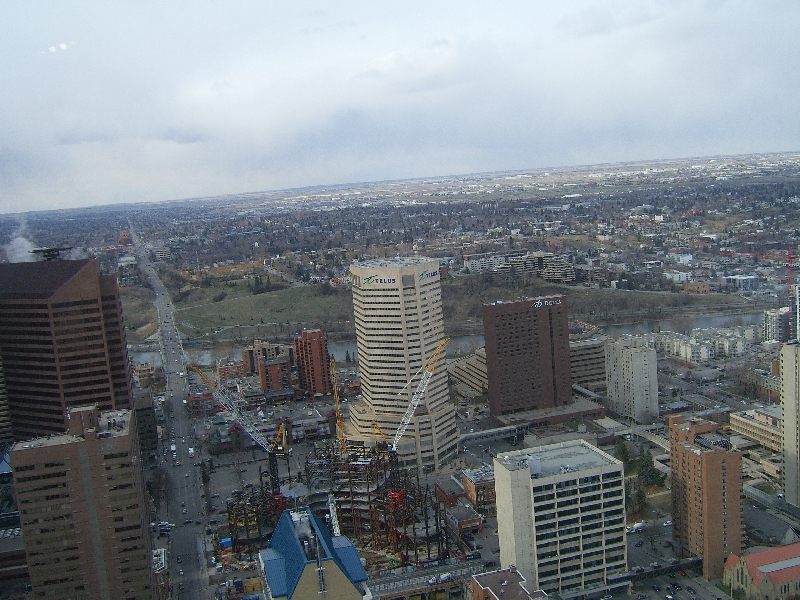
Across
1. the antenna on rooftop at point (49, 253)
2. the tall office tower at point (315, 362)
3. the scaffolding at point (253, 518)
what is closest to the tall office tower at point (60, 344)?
the antenna on rooftop at point (49, 253)

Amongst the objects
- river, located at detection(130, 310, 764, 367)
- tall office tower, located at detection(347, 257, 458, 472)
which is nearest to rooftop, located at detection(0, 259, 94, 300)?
tall office tower, located at detection(347, 257, 458, 472)

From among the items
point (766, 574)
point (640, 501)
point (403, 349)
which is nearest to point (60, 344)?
point (403, 349)

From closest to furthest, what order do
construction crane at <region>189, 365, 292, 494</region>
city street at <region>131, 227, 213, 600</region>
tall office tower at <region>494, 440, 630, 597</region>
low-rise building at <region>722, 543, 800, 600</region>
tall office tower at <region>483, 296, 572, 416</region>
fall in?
low-rise building at <region>722, 543, 800, 600</region> < tall office tower at <region>494, 440, 630, 597</region> < city street at <region>131, 227, 213, 600</region> < construction crane at <region>189, 365, 292, 494</region> < tall office tower at <region>483, 296, 572, 416</region>

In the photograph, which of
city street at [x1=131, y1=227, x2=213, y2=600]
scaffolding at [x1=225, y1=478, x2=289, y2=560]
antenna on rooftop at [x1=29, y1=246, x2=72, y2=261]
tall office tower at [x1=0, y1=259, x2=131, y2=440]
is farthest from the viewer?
antenna on rooftop at [x1=29, y1=246, x2=72, y2=261]

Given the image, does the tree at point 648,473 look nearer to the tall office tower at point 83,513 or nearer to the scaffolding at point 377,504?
the scaffolding at point 377,504

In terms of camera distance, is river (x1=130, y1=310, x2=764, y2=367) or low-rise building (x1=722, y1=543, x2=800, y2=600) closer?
low-rise building (x1=722, y1=543, x2=800, y2=600)

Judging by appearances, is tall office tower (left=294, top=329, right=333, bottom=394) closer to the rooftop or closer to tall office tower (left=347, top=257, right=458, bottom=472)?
tall office tower (left=347, top=257, right=458, bottom=472)

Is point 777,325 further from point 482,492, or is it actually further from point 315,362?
point 482,492
